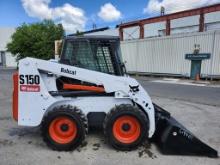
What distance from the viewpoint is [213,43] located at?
17.5 meters

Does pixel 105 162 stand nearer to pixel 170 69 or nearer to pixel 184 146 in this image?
pixel 184 146

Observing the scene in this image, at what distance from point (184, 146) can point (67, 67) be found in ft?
8.31

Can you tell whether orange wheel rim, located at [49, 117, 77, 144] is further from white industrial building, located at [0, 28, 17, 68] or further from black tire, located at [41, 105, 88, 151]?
white industrial building, located at [0, 28, 17, 68]

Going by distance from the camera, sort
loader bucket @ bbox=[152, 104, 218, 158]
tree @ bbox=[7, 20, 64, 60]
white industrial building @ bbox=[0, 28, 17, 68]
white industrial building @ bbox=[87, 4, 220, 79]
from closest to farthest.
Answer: loader bucket @ bbox=[152, 104, 218, 158]
white industrial building @ bbox=[87, 4, 220, 79]
tree @ bbox=[7, 20, 64, 60]
white industrial building @ bbox=[0, 28, 17, 68]

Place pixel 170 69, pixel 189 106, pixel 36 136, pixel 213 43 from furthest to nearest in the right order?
pixel 170 69 < pixel 213 43 < pixel 189 106 < pixel 36 136

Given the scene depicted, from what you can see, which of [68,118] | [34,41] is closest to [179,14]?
[34,41]

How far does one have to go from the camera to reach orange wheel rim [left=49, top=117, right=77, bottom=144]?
440cm

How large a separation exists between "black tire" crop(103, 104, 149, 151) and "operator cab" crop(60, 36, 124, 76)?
779 mm

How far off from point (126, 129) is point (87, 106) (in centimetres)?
86

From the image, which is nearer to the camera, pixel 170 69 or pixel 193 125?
pixel 193 125

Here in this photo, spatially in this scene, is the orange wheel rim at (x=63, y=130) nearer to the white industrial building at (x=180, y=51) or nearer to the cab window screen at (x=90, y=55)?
the cab window screen at (x=90, y=55)

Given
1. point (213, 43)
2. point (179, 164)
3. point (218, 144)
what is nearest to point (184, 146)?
point (179, 164)

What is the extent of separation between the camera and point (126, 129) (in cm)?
446

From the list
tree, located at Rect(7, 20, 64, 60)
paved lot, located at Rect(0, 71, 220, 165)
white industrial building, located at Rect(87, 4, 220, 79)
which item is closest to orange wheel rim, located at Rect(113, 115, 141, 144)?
paved lot, located at Rect(0, 71, 220, 165)
